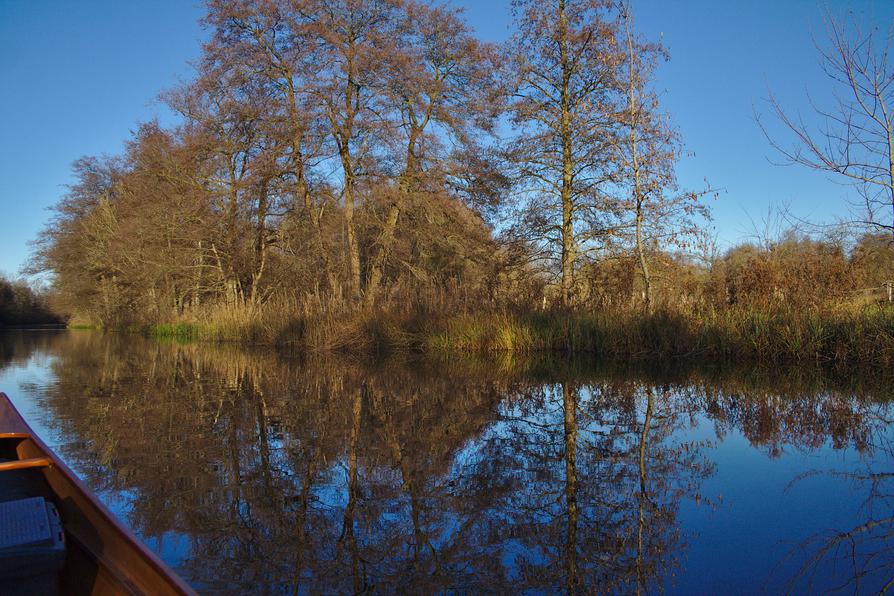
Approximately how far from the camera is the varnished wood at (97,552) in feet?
4.56

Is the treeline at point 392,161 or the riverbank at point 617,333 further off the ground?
the treeline at point 392,161

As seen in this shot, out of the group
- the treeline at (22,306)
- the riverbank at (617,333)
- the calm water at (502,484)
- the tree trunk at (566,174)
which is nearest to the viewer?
the calm water at (502,484)

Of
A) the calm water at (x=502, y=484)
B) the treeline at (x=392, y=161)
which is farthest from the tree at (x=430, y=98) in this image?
the calm water at (x=502, y=484)

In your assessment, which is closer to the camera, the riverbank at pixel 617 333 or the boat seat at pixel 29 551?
the boat seat at pixel 29 551

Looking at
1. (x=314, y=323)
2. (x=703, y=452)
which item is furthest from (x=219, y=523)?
(x=314, y=323)

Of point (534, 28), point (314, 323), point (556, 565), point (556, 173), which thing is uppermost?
point (534, 28)

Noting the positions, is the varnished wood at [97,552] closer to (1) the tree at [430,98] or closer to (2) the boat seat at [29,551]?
(2) the boat seat at [29,551]

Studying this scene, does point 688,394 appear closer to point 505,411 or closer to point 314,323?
point 505,411

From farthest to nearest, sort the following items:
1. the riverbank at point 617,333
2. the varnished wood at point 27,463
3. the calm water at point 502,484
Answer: the riverbank at point 617,333, the varnished wood at point 27,463, the calm water at point 502,484

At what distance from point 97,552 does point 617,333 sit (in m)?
9.51

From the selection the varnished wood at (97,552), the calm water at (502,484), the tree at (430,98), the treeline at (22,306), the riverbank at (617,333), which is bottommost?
the calm water at (502,484)

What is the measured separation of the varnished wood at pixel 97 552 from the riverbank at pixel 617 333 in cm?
921

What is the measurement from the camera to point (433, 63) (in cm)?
1703

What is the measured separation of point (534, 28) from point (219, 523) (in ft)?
44.9
